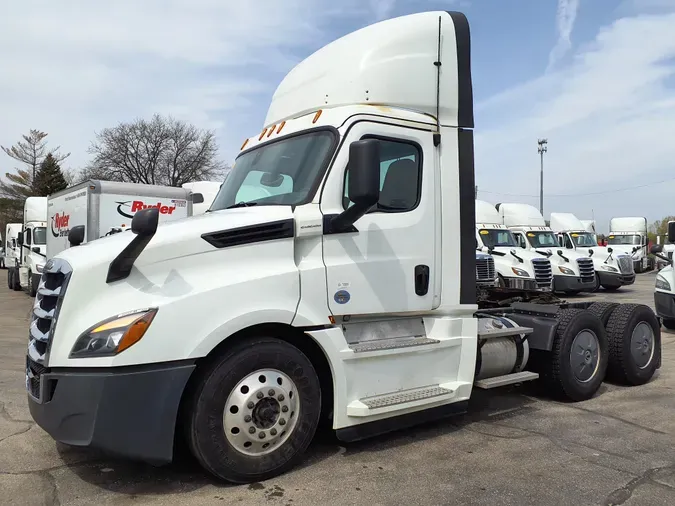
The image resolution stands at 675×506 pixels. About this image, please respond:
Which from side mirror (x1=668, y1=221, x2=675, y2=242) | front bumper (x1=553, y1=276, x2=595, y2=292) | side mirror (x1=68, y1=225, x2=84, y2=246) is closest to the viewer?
side mirror (x1=68, y1=225, x2=84, y2=246)

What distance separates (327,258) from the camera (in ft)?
13.9

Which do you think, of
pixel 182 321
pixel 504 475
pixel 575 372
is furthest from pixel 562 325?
pixel 182 321

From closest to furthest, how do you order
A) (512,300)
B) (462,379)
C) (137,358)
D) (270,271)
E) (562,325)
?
1. (137,358)
2. (270,271)
3. (462,379)
4. (562,325)
5. (512,300)

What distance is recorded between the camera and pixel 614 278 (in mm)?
20453

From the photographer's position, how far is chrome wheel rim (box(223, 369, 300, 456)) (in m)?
3.77

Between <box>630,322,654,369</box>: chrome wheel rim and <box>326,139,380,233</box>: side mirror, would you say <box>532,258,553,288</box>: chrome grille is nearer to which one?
<box>630,322,654,369</box>: chrome wheel rim

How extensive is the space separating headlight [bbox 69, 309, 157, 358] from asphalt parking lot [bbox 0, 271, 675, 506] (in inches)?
38.4

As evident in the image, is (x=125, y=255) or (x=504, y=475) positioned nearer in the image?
(x=125, y=255)

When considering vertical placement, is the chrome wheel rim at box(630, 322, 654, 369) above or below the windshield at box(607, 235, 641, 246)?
below

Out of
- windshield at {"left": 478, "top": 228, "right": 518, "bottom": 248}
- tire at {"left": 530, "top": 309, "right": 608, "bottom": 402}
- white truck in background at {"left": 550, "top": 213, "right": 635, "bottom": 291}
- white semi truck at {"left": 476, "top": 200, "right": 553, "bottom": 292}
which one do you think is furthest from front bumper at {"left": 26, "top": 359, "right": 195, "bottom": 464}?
white truck in background at {"left": 550, "top": 213, "right": 635, "bottom": 291}

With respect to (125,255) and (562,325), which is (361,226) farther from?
(562,325)

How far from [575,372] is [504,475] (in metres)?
2.42

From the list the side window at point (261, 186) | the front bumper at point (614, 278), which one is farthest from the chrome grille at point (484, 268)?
the side window at point (261, 186)

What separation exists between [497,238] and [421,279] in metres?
15.2
